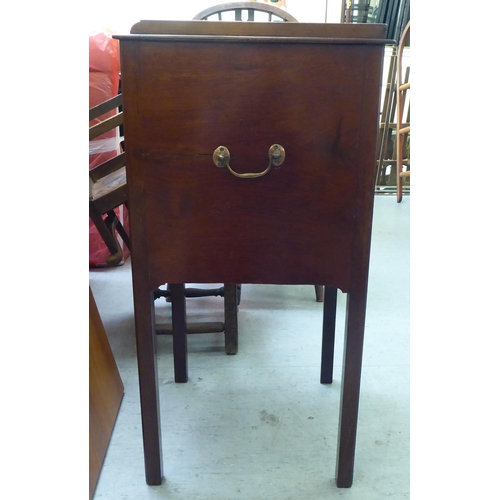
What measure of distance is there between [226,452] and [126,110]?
69cm

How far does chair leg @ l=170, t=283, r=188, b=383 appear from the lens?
1067 mm

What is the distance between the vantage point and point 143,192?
68cm

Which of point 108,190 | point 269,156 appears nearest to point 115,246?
point 108,190

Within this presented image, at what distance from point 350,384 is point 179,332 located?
474mm

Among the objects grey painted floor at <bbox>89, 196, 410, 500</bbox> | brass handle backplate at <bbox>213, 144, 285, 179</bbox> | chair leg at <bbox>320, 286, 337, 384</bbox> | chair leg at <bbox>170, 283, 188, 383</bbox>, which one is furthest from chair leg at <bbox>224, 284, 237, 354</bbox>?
brass handle backplate at <bbox>213, 144, 285, 179</bbox>

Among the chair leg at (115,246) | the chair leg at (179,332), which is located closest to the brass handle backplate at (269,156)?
the chair leg at (179,332)

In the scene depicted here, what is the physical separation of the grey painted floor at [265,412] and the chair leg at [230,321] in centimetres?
3

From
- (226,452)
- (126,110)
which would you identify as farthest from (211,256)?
(226,452)

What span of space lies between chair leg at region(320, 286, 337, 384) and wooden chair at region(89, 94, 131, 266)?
669 mm

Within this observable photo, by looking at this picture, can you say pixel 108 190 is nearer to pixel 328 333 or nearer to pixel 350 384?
pixel 328 333

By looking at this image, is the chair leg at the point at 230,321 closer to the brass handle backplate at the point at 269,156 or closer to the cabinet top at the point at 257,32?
the brass handle backplate at the point at 269,156

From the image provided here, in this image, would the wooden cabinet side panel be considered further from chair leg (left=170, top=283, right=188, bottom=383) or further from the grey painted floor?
chair leg (left=170, top=283, right=188, bottom=383)

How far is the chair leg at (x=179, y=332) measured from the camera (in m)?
1.07

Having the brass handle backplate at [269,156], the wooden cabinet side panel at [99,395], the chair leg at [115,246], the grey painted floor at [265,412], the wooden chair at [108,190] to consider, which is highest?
the brass handle backplate at [269,156]
